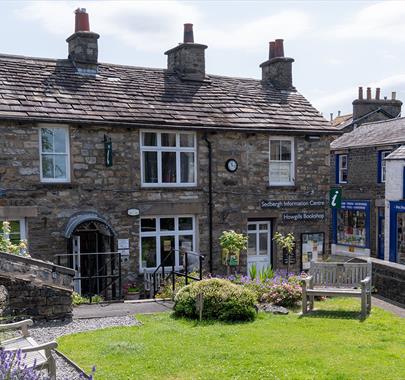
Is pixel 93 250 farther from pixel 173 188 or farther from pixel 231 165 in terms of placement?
pixel 231 165

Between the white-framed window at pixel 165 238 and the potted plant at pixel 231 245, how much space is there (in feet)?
3.55

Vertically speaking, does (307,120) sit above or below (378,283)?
above

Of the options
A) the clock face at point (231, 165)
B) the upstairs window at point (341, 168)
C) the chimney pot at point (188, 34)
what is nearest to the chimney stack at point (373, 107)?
the upstairs window at point (341, 168)

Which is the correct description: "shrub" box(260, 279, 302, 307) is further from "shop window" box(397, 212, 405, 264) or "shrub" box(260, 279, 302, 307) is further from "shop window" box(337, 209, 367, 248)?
"shop window" box(337, 209, 367, 248)

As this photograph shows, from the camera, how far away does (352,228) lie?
1112 inches

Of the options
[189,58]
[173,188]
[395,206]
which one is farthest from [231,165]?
[395,206]

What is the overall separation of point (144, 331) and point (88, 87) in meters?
9.48

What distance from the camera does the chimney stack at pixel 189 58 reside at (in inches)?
743

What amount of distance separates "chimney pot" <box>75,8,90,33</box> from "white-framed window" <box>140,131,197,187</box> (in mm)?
4374

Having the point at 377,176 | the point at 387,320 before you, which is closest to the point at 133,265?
the point at 387,320

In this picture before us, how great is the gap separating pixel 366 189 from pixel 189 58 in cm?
1257

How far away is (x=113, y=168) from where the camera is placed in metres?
15.4

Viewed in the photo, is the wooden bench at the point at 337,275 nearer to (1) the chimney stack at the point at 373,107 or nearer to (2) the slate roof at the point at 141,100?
(2) the slate roof at the point at 141,100

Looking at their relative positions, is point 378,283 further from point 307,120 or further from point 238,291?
point 307,120
